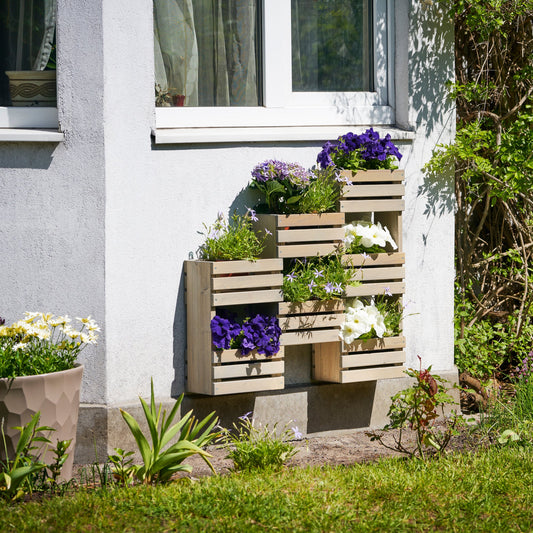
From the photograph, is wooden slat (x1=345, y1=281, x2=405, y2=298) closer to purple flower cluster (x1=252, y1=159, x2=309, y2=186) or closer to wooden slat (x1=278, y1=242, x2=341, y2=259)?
wooden slat (x1=278, y1=242, x2=341, y2=259)

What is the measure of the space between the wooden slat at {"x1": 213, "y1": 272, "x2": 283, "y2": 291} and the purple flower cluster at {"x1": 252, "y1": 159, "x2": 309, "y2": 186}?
23.8 inches

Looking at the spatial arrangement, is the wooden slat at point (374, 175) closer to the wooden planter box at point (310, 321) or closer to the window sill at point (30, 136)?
the wooden planter box at point (310, 321)

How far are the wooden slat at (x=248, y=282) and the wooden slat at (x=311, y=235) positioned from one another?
0.76 ft

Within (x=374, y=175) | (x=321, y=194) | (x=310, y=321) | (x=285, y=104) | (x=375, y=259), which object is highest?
(x=285, y=104)

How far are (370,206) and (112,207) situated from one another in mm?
1683

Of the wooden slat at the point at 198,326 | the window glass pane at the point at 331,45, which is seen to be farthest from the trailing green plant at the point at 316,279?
the window glass pane at the point at 331,45

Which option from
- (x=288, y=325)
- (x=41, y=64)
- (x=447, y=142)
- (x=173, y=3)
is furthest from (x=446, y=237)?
(x=41, y=64)

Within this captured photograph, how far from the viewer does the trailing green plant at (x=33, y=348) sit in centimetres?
455

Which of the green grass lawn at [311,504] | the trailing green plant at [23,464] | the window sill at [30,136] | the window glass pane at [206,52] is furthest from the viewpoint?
the window glass pane at [206,52]

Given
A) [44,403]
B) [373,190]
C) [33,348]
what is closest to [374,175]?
[373,190]

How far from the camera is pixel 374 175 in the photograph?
222 inches

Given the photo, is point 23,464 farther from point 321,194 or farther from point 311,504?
point 321,194

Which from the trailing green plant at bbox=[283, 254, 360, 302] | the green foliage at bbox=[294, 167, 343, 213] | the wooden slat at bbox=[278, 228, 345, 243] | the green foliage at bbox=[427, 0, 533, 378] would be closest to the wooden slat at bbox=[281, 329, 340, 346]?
the trailing green plant at bbox=[283, 254, 360, 302]

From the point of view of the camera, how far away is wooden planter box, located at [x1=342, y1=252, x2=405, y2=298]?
18.5ft
